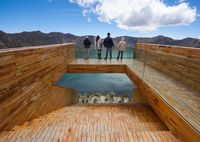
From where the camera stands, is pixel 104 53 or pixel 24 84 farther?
pixel 104 53

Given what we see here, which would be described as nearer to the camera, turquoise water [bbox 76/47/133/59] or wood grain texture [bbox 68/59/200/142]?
wood grain texture [bbox 68/59/200/142]

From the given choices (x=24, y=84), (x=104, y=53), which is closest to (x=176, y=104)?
(x=24, y=84)

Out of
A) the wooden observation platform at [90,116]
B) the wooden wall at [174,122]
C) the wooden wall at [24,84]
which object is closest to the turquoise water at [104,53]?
the wooden observation platform at [90,116]

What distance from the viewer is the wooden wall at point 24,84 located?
12.2ft

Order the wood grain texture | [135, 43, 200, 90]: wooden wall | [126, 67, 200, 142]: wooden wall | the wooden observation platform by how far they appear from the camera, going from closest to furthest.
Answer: [126, 67, 200, 142]: wooden wall < the wood grain texture < the wooden observation platform < [135, 43, 200, 90]: wooden wall

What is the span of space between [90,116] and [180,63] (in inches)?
128

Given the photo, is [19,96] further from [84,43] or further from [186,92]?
[84,43]

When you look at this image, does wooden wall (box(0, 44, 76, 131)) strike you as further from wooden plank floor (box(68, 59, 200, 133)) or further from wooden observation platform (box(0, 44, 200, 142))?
wooden plank floor (box(68, 59, 200, 133))

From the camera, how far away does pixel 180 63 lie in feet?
21.1

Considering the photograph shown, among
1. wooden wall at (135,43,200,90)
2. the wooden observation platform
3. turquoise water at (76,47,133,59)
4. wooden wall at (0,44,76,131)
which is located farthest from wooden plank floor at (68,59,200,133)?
turquoise water at (76,47,133,59)

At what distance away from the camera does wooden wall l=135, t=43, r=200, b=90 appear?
5461mm

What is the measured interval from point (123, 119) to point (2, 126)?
124 inches

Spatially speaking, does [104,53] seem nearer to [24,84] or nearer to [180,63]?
[180,63]

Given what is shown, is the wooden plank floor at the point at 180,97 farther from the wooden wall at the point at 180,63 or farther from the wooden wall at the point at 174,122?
the wooden wall at the point at 180,63
